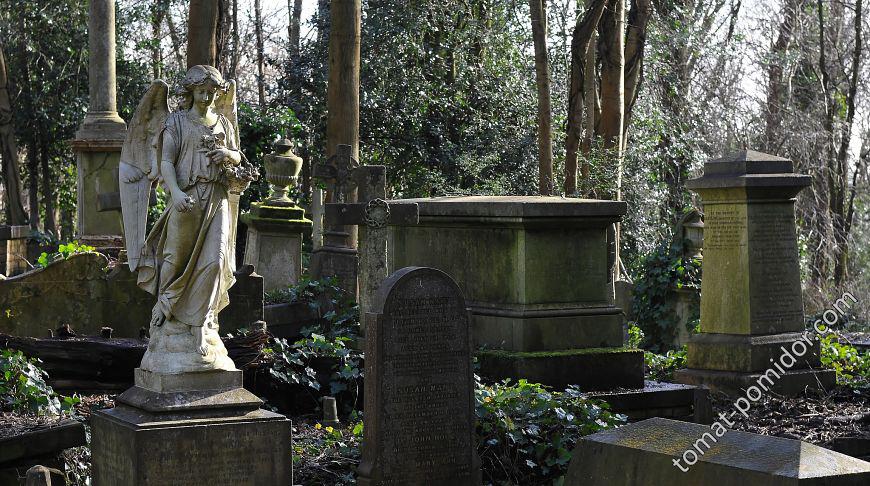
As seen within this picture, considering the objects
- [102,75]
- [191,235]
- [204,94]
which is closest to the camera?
[191,235]

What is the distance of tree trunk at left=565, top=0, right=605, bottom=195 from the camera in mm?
15523

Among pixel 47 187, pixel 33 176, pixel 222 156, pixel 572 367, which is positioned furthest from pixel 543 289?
pixel 33 176

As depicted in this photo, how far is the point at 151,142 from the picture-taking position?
7.16 meters

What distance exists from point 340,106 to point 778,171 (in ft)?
20.8

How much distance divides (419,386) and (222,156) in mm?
1839

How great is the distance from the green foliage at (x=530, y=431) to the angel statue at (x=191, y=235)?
1.94 m

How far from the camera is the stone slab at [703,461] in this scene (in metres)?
3.45

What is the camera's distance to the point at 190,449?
665 cm

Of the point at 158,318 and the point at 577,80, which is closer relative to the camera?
the point at 158,318

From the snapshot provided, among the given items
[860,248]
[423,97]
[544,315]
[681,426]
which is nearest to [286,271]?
[544,315]

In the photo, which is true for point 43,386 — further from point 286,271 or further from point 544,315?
point 286,271

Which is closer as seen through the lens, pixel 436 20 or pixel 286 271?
Result: pixel 286 271

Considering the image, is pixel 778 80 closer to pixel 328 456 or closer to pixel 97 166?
pixel 97 166

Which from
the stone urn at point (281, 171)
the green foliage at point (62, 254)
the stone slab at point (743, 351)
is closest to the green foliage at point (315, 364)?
the green foliage at point (62, 254)
